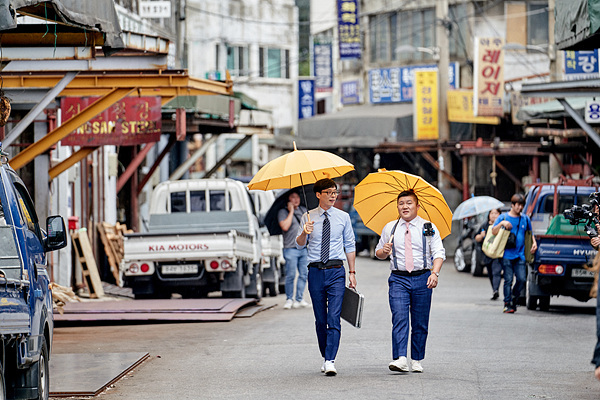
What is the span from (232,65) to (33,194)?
135 feet

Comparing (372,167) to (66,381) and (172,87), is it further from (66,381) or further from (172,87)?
(66,381)

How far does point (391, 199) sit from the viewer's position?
39.7 ft

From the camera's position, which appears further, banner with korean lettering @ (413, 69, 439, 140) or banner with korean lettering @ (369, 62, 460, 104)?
banner with korean lettering @ (369, 62, 460, 104)

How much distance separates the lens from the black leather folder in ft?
37.5

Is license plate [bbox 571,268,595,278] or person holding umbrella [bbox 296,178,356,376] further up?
person holding umbrella [bbox 296,178,356,376]

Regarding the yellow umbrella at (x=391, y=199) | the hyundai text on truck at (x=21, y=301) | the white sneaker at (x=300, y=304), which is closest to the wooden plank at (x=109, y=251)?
the white sneaker at (x=300, y=304)

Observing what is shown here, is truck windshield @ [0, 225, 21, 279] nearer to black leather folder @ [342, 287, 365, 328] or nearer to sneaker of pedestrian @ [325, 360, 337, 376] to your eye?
sneaker of pedestrian @ [325, 360, 337, 376]

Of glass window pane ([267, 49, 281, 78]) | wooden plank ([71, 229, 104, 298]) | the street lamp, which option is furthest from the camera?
glass window pane ([267, 49, 281, 78])

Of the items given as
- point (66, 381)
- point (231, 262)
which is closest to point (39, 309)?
point (66, 381)

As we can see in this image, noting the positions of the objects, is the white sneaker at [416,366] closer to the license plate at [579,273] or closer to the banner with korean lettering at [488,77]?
the license plate at [579,273]

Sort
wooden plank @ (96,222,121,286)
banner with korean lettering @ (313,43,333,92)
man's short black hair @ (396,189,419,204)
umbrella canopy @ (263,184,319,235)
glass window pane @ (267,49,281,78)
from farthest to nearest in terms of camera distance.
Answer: glass window pane @ (267,49,281,78) < banner with korean lettering @ (313,43,333,92) < wooden plank @ (96,222,121,286) < umbrella canopy @ (263,184,319,235) < man's short black hair @ (396,189,419,204)

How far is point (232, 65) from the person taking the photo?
61.1 metres

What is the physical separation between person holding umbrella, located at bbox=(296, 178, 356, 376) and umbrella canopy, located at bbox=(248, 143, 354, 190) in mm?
338

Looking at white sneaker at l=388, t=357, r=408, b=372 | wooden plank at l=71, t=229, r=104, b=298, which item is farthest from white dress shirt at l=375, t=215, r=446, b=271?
wooden plank at l=71, t=229, r=104, b=298
